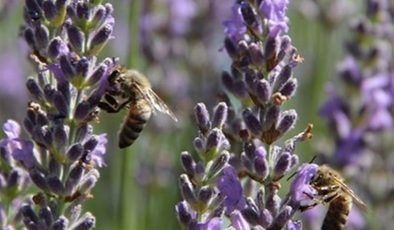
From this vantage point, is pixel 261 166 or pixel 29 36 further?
pixel 29 36

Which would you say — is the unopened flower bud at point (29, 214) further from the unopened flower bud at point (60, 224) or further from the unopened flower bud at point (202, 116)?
the unopened flower bud at point (202, 116)

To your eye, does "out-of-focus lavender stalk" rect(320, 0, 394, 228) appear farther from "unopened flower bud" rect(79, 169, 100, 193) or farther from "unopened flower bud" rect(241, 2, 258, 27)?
"unopened flower bud" rect(79, 169, 100, 193)

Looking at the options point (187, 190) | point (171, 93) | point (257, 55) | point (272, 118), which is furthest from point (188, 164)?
point (171, 93)

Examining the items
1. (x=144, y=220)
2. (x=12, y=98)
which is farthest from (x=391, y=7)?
(x=12, y=98)

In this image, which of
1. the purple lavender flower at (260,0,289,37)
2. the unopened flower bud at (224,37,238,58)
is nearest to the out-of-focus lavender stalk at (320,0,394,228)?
the unopened flower bud at (224,37,238,58)

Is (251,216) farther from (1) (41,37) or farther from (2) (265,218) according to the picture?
(1) (41,37)

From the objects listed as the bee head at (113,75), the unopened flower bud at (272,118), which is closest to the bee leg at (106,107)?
the bee head at (113,75)
